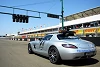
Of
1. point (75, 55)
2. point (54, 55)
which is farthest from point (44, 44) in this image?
point (75, 55)

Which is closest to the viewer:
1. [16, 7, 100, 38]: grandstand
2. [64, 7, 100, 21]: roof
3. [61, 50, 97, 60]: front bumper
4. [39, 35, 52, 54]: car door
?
[61, 50, 97, 60]: front bumper

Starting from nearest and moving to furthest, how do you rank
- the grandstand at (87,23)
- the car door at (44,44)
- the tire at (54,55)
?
the tire at (54,55), the car door at (44,44), the grandstand at (87,23)

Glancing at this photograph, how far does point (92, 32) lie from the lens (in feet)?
75.8

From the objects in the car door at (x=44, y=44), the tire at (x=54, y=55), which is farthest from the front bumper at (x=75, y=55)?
the car door at (x=44, y=44)

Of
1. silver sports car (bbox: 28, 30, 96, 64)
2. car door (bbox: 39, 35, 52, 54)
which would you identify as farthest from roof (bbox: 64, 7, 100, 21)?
silver sports car (bbox: 28, 30, 96, 64)

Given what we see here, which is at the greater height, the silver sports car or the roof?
the roof

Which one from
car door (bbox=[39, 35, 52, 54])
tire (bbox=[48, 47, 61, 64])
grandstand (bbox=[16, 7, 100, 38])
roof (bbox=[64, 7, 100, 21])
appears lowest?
tire (bbox=[48, 47, 61, 64])

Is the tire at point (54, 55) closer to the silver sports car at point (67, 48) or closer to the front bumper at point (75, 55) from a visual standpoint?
the silver sports car at point (67, 48)

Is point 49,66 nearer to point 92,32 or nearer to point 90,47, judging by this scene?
point 90,47

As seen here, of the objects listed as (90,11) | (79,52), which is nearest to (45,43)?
(79,52)

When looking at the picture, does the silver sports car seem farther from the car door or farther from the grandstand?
the grandstand

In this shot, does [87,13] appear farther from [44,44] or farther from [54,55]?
[54,55]

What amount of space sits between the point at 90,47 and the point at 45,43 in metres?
2.25

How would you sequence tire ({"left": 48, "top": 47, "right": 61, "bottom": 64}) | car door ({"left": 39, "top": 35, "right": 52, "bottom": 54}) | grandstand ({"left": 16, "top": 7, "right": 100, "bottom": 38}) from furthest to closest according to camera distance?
grandstand ({"left": 16, "top": 7, "right": 100, "bottom": 38})
car door ({"left": 39, "top": 35, "right": 52, "bottom": 54})
tire ({"left": 48, "top": 47, "right": 61, "bottom": 64})
